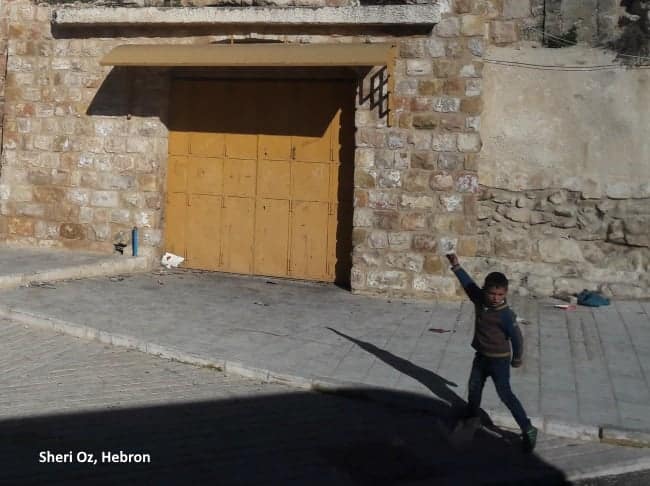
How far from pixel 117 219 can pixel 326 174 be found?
2.82 metres

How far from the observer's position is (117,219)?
430 inches

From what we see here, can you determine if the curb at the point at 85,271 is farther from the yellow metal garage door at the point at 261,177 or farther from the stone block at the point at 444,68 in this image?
the stone block at the point at 444,68

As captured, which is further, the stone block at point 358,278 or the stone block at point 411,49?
the stone block at point 358,278

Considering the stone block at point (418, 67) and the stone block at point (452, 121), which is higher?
the stone block at point (418, 67)

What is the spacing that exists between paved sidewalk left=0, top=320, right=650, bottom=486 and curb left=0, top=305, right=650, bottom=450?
80 mm

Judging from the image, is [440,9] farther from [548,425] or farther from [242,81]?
[548,425]

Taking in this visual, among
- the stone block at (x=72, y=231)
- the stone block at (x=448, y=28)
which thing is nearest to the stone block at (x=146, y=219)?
the stone block at (x=72, y=231)

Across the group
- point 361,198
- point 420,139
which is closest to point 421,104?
point 420,139

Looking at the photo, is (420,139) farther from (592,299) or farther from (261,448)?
(261,448)

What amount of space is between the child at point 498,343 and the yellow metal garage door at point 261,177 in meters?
4.98

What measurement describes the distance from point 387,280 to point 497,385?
4.36 m

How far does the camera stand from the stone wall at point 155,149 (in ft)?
31.4

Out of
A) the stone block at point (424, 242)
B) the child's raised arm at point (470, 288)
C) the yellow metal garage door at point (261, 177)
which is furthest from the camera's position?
the yellow metal garage door at point (261, 177)

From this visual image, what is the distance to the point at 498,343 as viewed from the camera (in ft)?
17.7
